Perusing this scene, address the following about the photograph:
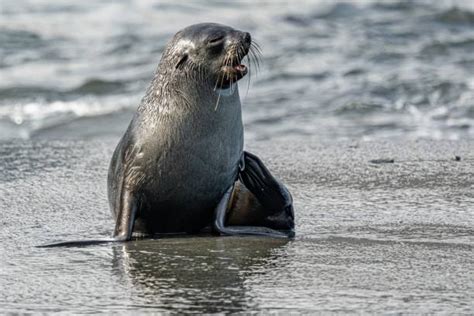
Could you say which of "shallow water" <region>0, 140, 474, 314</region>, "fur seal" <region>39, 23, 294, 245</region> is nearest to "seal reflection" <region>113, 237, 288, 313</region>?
"shallow water" <region>0, 140, 474, 314</region>

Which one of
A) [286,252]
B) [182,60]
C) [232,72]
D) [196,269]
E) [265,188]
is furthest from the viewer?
[265,188]

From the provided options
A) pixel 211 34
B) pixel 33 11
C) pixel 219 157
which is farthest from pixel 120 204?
pixel 33 11

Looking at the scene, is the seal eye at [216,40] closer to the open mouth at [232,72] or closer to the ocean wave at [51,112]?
the open mouth at [232,72]

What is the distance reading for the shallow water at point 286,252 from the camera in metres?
4.23

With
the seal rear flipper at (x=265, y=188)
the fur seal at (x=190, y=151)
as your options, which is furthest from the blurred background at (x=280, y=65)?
the fur seal at (x=190, y=151)

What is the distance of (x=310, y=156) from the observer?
7.91m

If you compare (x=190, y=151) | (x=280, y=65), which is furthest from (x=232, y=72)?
(x=280, y=65)

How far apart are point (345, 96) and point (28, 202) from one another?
19.1ft

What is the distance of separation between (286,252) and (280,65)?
854 cm

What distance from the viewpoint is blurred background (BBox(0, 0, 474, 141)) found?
10969mm

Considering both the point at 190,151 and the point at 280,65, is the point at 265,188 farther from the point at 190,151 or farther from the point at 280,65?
the point at 280,65

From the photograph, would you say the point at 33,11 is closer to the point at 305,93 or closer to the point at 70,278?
the point at 305,93

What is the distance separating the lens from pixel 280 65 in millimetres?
13484

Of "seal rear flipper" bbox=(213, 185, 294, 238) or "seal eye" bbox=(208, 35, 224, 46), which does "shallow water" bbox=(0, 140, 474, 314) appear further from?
"seal eye" bbox=(208, 35, 224, 46)
